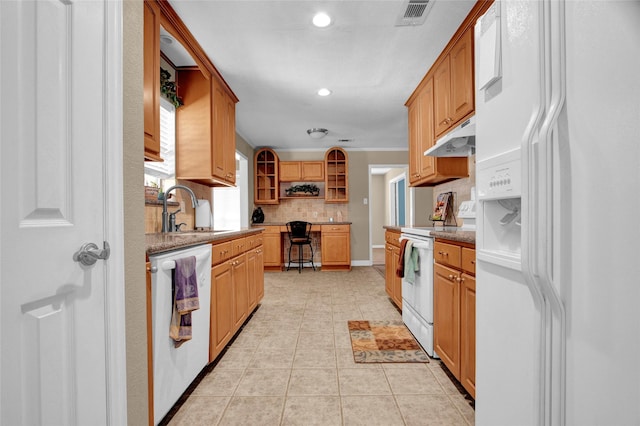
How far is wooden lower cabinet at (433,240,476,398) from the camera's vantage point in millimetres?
1538

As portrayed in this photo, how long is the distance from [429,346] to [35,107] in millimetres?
2410

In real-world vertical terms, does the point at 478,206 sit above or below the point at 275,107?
below

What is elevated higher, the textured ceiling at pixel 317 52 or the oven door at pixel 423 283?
the textured ceiling at pixel 317 52

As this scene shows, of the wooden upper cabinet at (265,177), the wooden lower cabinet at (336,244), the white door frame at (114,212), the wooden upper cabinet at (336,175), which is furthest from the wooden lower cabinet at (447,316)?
the wooden upper cabinet at (265,177)

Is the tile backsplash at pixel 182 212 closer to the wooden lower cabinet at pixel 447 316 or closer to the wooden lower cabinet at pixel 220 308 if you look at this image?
the wooden lower cabinet at pixel 220 308

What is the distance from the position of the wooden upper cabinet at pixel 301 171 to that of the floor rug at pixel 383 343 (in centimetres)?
366

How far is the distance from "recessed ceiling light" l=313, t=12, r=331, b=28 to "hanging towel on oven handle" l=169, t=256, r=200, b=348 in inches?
73.9

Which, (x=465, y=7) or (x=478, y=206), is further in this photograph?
(x=465, y=7)

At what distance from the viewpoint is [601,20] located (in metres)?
0.66

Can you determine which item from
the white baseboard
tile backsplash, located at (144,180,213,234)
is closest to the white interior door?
tile backsplash, located at (144,180,213,234)

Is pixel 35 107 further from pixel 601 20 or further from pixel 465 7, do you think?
pixel 465 7

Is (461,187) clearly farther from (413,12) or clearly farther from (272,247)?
(272,247)

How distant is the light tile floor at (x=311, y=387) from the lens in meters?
1.51

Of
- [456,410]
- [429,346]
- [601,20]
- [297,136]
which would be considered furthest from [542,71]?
[297,136]
